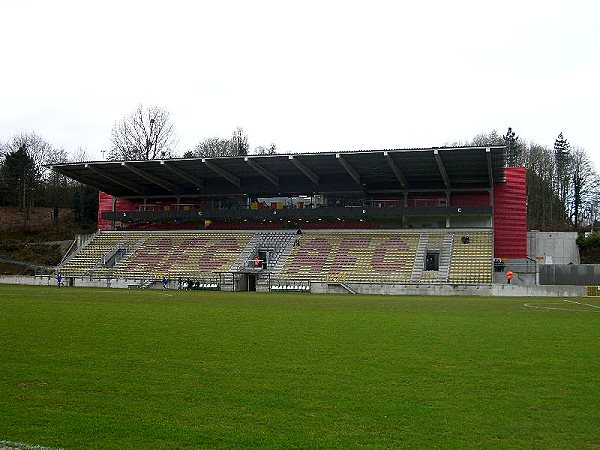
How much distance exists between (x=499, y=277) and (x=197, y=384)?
4157 centimetres

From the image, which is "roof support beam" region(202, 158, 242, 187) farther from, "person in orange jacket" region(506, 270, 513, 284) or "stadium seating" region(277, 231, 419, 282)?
"person in orange jacket" region(506, 270, 513, 284)

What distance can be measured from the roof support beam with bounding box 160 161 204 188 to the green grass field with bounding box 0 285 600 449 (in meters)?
38.1

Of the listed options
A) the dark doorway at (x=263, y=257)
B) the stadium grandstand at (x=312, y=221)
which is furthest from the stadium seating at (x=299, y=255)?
the dark doorway at (x=263, y=257)

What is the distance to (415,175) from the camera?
2128 inches

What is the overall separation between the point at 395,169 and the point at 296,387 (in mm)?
42696

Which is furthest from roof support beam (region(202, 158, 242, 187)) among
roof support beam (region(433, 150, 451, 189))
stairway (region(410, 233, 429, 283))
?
roof support beam (region(433, 150, 451, 189))

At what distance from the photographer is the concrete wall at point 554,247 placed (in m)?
58.0

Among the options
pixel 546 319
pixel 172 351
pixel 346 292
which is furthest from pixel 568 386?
pixel 346 292

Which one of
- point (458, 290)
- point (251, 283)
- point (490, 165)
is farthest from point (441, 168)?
A: point (251, 283)

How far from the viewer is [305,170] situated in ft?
180

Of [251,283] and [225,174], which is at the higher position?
[225,174]

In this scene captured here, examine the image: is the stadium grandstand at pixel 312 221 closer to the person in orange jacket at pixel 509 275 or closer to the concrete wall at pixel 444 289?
the concrete wall at pixel 444 289

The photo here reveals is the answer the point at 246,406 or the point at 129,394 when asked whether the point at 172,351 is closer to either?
the point at 129,394

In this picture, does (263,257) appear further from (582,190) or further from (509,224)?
(582,190)
